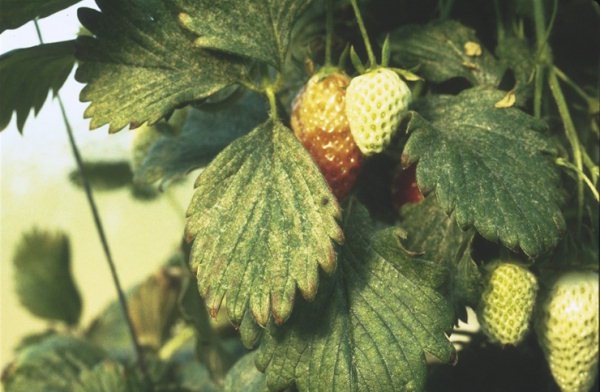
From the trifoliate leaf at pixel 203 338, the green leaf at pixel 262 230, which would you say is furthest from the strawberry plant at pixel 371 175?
the trifoliate leaf at pixel 203 338

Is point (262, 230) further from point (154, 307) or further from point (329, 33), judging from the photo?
point (154, 307)

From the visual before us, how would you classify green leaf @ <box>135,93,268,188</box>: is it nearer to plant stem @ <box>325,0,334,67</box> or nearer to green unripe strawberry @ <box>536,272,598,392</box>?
plant stem @ <box>325,0,334,67</box>

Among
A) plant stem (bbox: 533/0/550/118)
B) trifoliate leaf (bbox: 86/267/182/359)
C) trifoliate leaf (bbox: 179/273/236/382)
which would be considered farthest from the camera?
trifoliate leaf (bbox: 86/267/182/359)

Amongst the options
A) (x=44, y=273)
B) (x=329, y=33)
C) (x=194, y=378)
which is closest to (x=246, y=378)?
(x=329, y=33)

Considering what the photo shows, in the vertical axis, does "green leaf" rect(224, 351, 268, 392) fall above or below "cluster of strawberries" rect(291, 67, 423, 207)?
below

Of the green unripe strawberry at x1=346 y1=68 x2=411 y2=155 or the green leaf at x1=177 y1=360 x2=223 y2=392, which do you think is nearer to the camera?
the green unripe strawberry at x1=346 y1=68 x2=411 y2=155

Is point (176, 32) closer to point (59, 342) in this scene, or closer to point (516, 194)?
point (516, 194)

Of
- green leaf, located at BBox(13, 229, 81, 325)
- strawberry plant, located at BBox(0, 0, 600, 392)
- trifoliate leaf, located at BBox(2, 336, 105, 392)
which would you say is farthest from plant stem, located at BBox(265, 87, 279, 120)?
green leaf, located at BBox(13, 229, 81, 325)
